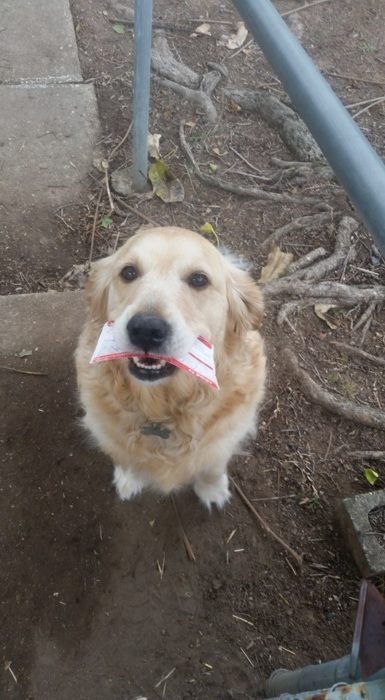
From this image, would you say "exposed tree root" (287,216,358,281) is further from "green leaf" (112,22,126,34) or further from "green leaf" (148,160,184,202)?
"green leaf" (112,22,126,34)

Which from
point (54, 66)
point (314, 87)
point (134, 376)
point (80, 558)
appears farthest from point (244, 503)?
point (54, 66)

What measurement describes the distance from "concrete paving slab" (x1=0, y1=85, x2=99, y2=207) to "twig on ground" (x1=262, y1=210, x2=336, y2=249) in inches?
61.0

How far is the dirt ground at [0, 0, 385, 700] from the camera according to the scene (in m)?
2.37

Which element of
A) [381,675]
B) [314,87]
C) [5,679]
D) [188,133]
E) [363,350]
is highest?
[314,87]

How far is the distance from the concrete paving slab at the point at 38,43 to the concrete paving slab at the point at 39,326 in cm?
234

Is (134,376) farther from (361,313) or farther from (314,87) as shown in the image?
(361,313)

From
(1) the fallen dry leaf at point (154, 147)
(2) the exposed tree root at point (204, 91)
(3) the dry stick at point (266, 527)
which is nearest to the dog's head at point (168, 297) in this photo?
(3) the dry stick at point (266, 527)

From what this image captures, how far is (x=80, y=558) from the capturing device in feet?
8.57

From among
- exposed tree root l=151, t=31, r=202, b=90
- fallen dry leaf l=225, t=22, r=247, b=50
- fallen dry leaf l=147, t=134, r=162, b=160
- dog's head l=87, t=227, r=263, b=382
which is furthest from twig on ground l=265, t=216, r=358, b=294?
fallen dry leaf l=225, t=22, r=247, b=50

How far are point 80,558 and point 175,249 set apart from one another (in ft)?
5.21

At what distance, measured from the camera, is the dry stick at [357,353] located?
3.29 metres

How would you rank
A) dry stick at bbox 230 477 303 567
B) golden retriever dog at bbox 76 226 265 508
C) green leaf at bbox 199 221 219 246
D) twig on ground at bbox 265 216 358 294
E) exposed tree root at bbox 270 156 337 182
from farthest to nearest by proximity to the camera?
exposed tree root at bbox 270 156 337 182 < green leaf at bbox 199 221 219 246 < twig on ground at bbox 265 216 358 294 < dry stick at bbox 230 477 303 567 < golden retriever dog at bbox 76 226 265 508

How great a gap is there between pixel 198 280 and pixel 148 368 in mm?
510

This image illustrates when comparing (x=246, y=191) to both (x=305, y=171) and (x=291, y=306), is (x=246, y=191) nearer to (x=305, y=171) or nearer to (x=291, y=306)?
(x=305, y=171)
